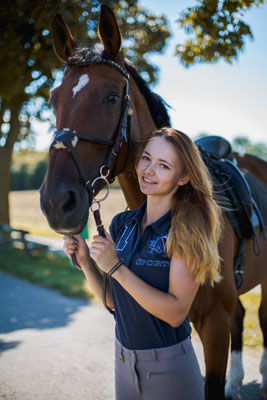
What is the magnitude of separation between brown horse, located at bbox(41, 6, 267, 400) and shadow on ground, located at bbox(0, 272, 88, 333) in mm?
3573

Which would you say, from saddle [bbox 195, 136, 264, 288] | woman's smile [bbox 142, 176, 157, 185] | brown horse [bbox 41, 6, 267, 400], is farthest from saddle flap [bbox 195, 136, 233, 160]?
woman's smile [bbox 142, 176, 157, 185]

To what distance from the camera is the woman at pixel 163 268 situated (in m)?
1.46

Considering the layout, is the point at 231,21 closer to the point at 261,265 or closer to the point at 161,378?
the point at 261,265

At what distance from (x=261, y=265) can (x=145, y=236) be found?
5.84 ft

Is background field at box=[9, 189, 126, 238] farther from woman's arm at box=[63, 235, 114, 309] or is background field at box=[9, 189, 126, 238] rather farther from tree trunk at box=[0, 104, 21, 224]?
woman's arm at box=[63, 235, 114, 309]

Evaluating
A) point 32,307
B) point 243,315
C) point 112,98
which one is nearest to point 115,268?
point 112,98

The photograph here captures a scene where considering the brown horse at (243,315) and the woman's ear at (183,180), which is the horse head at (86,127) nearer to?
the woman's ear at (183,180)

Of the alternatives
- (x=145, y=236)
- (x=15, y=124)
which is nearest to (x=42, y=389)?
(x=145, y=236)

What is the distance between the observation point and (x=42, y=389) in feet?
10.8

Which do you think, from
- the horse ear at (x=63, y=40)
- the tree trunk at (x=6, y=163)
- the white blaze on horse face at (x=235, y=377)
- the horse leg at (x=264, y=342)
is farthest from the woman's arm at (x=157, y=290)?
the tree trunk at (x=6, y=163)

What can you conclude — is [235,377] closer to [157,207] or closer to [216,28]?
[157,207]

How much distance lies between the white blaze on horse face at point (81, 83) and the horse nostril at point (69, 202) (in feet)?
1.84

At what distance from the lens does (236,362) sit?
3277mm

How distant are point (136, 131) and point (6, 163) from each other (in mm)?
9538
